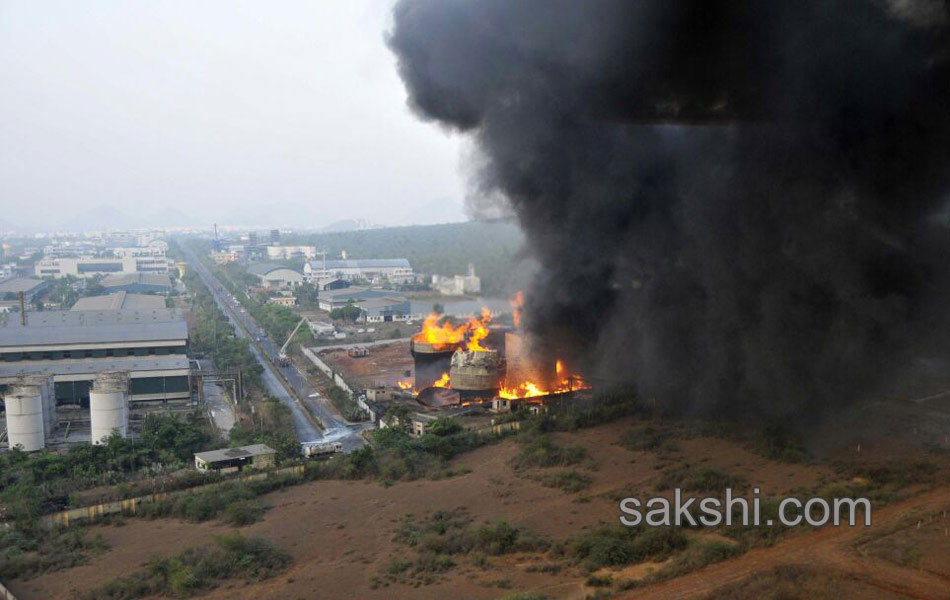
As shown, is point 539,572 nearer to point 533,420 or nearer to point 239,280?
point 533,420

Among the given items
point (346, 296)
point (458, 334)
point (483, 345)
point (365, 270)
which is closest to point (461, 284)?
point (458, 334)

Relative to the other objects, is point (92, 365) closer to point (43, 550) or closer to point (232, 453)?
point (232, 453)

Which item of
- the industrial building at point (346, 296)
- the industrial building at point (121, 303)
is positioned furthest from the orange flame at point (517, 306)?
the industrial building at point (121, 303)

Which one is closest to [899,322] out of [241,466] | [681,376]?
[681,376]

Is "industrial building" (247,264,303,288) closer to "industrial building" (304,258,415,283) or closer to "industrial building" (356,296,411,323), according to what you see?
"industrial building" (304,258,415,283)

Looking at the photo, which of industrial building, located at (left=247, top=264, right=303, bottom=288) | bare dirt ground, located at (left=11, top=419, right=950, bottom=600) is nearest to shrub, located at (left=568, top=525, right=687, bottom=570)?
bare dirt ground, located at (left=11, top=419, right=950, bottom=600)

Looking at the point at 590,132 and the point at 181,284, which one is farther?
the point at 181,284
